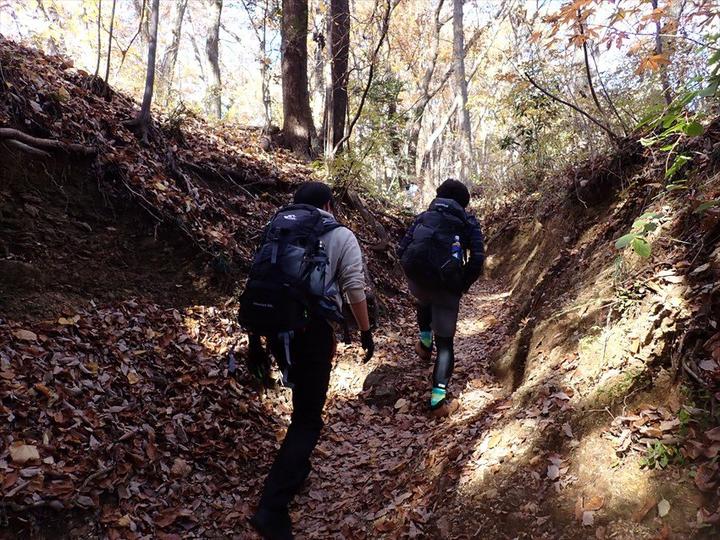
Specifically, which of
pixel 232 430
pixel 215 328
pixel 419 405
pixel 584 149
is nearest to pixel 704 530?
pixel 419 405

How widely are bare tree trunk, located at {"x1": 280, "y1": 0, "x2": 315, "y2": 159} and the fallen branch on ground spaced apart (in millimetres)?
5390

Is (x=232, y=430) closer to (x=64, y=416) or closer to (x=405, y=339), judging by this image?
(x=64, y=416)

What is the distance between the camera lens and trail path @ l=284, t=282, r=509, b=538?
3.29m

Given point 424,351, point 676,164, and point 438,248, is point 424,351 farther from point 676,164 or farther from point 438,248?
point 676,164

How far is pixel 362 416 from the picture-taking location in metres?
4.94

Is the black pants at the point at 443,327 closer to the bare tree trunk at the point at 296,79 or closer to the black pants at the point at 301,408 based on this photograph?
the black pants at the point at 301,408

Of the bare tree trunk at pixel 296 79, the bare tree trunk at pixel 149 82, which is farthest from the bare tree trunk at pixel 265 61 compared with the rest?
the bare tree trunk at pixel 149 82

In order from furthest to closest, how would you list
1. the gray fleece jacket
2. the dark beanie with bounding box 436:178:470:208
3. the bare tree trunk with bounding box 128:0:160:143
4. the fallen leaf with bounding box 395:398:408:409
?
the bare tree trunk with bounding box 128:0:160:143, the fallen leaf with bounding box 395:398:408:409, the dark beanie with bounding box 436:178:470:208, the gray fleece jacket

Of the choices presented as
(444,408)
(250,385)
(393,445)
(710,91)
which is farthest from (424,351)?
(710,91)

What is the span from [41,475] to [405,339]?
4.73 metres

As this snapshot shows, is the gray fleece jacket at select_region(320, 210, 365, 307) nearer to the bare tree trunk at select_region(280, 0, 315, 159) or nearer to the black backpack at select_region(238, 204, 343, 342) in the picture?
the black backpack at select_region(238, 204, 343, 342)

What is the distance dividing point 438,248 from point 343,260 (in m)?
1.32

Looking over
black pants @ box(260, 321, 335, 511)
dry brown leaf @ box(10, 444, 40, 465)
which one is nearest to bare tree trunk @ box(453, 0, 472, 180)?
black pants @ box(260, 321, 335, 511)

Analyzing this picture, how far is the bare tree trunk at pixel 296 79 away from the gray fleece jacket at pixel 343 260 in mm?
6940
